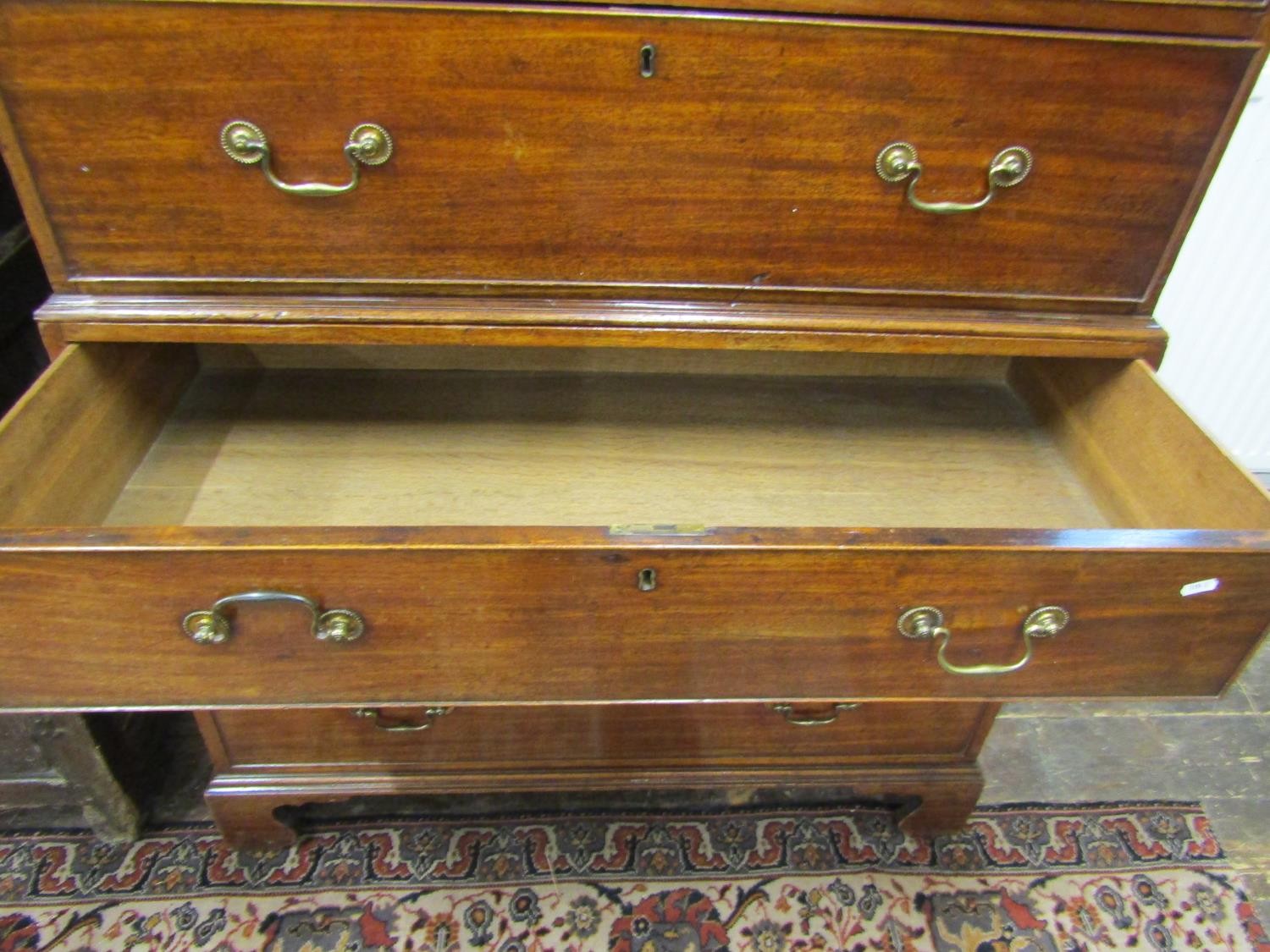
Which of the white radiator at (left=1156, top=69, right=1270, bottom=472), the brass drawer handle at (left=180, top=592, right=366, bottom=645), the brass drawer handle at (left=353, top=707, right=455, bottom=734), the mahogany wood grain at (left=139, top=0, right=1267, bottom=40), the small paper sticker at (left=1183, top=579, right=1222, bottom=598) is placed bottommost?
the brass drawer handle at (left=180, top=592, right=366, bottom=645)

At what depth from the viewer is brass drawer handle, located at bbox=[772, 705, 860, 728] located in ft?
3.09

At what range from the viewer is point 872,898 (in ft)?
3.32

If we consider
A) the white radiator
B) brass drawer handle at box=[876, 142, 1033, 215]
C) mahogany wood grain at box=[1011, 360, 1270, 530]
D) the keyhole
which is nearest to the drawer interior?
mahogany wood grain at box=[1011, 360, 1270, 530]

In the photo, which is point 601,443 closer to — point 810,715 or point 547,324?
point 547,324

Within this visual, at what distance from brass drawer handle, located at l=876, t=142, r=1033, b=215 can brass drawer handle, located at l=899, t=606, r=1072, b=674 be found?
1.05ft

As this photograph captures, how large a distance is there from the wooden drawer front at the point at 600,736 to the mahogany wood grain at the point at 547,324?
0.43m

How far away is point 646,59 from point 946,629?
1.56ft

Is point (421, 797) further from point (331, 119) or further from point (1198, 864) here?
point (1198, 864)

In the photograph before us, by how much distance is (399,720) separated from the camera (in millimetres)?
946

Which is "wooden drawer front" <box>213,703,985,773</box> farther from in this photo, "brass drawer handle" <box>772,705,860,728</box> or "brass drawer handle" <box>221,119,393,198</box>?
"brass drawer handle" <box>221,119,393,198</box>

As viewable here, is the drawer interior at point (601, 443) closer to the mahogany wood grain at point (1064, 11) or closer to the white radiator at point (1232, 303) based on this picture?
the mahogany wood grain at point (1064, 11)

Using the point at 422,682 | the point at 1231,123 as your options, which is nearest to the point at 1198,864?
the point at 1231,123

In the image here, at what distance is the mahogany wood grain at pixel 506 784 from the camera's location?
974 millimetres

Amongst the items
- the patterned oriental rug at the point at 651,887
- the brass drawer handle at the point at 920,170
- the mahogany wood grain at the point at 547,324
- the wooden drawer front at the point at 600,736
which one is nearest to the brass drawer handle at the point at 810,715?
the wooden drawer front at the point at 600,736
